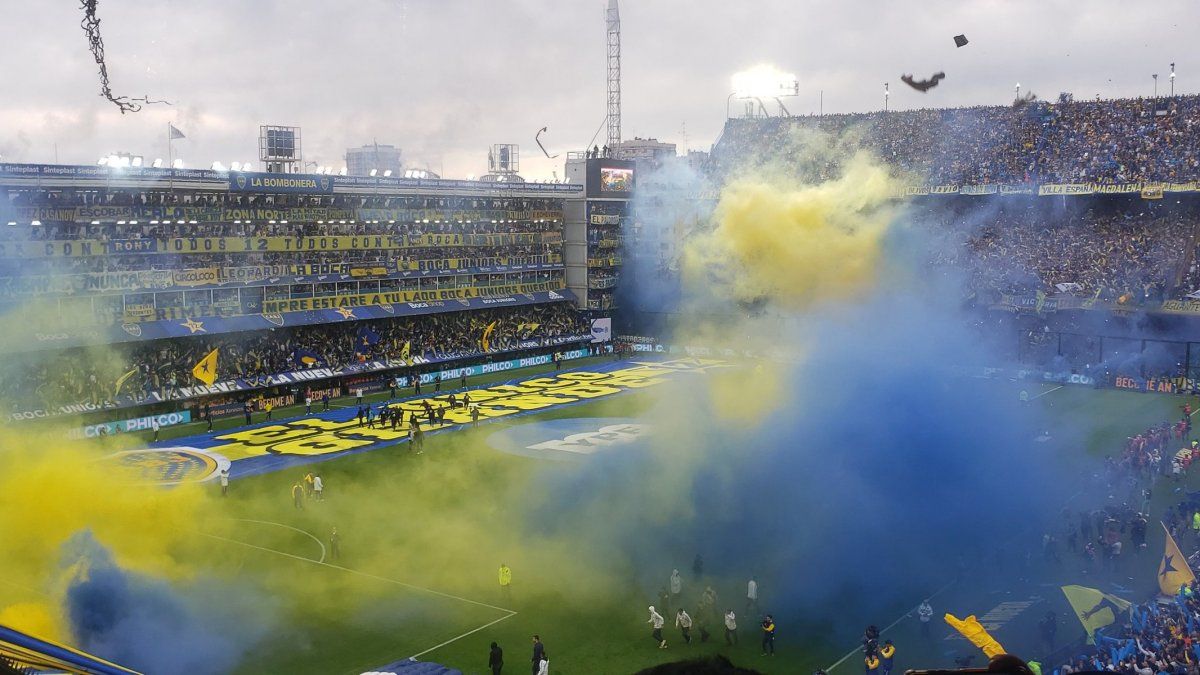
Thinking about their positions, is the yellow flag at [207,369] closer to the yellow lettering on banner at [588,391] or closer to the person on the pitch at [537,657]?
the yellow lettering on banner at [588,391]

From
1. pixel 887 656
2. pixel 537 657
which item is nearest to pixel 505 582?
pixel 537 657

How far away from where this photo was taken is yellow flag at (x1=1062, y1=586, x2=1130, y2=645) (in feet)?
70.3

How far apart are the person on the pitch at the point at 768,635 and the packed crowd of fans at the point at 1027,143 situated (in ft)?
146

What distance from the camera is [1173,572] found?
23375 millimetres

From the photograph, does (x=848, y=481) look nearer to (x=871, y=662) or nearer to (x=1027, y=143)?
(x=871, y=662)

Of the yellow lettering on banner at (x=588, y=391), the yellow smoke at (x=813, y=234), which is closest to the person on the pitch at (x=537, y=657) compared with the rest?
the yellow smoke at (x=813, y=234)

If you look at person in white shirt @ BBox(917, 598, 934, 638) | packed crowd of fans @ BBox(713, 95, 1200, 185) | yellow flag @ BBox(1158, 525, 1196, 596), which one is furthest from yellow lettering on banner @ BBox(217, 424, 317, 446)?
packed crowd of fans @ BBox(713, 95, 1200, 185)

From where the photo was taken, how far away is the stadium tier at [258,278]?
141 feet

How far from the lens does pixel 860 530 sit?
29125mm

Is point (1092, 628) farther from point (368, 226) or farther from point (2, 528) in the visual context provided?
point (368, 226)

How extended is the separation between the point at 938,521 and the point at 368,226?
38.3 m

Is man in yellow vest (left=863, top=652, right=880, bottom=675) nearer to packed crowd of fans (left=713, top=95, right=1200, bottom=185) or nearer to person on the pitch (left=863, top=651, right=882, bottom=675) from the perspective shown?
person on the pitch (left=863, top=651, right=882, bottom=675)

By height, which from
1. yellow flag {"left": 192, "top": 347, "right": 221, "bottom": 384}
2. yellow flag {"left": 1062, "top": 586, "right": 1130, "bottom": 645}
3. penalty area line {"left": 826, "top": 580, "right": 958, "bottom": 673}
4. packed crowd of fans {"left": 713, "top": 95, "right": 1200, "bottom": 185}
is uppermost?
packed crowd of fans {"left": 713, "top": 95, "right": 1200, "bottom": 185}

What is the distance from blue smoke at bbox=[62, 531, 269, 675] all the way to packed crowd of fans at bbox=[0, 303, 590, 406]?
2082cm
